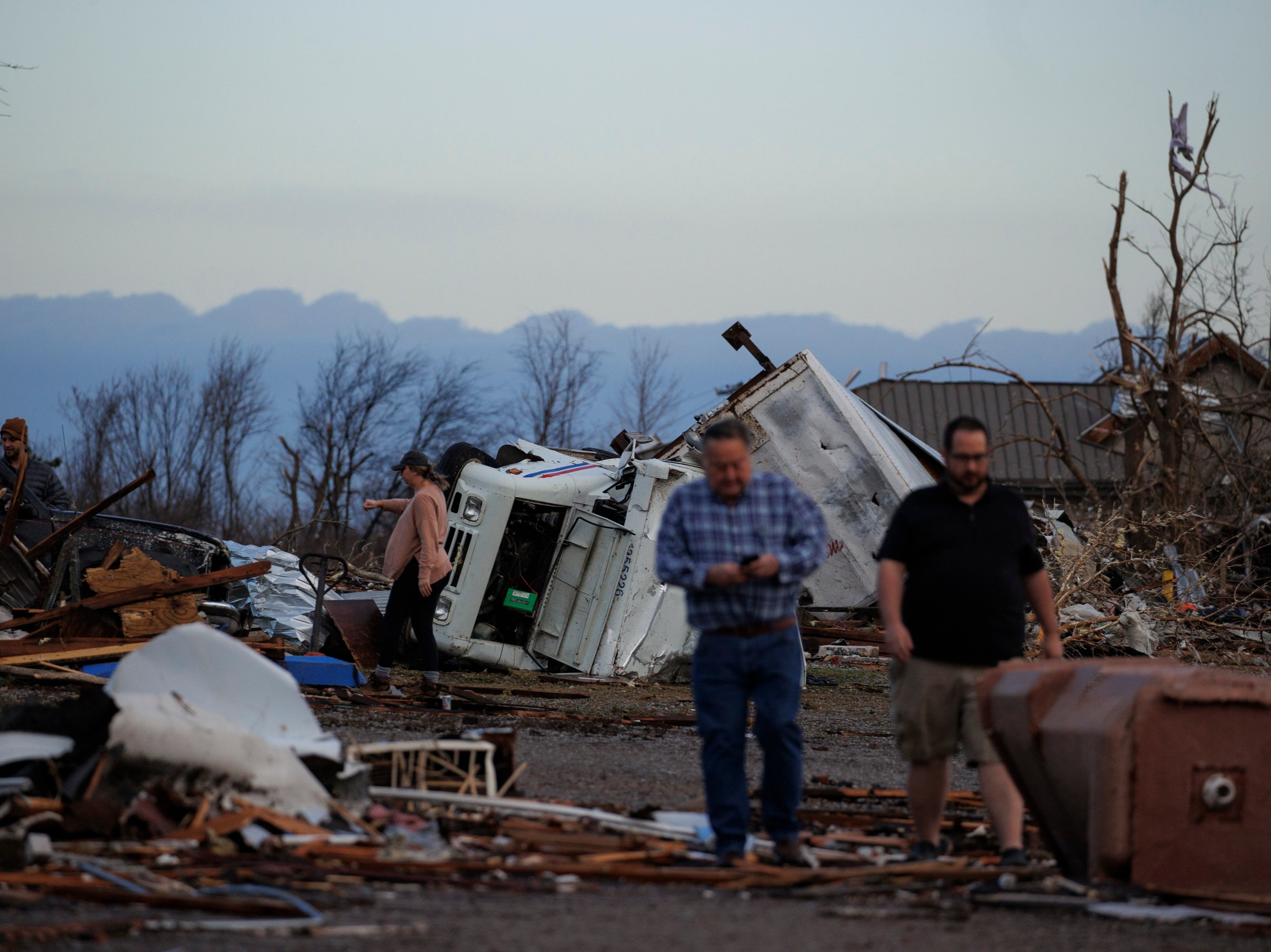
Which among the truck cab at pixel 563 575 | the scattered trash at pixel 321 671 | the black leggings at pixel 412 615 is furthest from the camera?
the truck cab at pixel 563 575

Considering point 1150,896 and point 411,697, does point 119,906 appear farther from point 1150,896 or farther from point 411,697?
point 411,697

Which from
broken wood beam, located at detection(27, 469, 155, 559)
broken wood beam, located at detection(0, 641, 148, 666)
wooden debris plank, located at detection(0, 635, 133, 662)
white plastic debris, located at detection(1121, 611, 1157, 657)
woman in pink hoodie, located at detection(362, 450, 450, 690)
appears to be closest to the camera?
broken wood beam, located at detection(0, 641, 148, 666)

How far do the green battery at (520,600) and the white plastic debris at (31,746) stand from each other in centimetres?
849

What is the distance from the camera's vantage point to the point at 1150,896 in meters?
4.59

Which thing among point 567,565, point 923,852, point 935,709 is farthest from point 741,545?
point 567,565

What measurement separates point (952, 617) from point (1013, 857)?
0.95 metres

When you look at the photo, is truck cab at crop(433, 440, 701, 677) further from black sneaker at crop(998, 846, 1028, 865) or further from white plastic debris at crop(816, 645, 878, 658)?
black sneaker at crop(998, 846, 1028, 865)

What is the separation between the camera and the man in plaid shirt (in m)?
5.10

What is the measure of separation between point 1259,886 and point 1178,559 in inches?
491

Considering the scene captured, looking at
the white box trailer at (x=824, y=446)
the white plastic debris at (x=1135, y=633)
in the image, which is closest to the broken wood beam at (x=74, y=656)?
the white box trailer at (x=824, y=446)

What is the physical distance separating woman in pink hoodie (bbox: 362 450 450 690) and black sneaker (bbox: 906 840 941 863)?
6407mm

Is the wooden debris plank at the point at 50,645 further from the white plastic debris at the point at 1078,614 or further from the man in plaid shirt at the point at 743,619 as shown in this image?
the white plastic debris at the point at 1078,614

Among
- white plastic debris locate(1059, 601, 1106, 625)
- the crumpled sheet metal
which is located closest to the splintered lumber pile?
the crumpled sheet metal

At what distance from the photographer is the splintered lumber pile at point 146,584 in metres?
10.6
